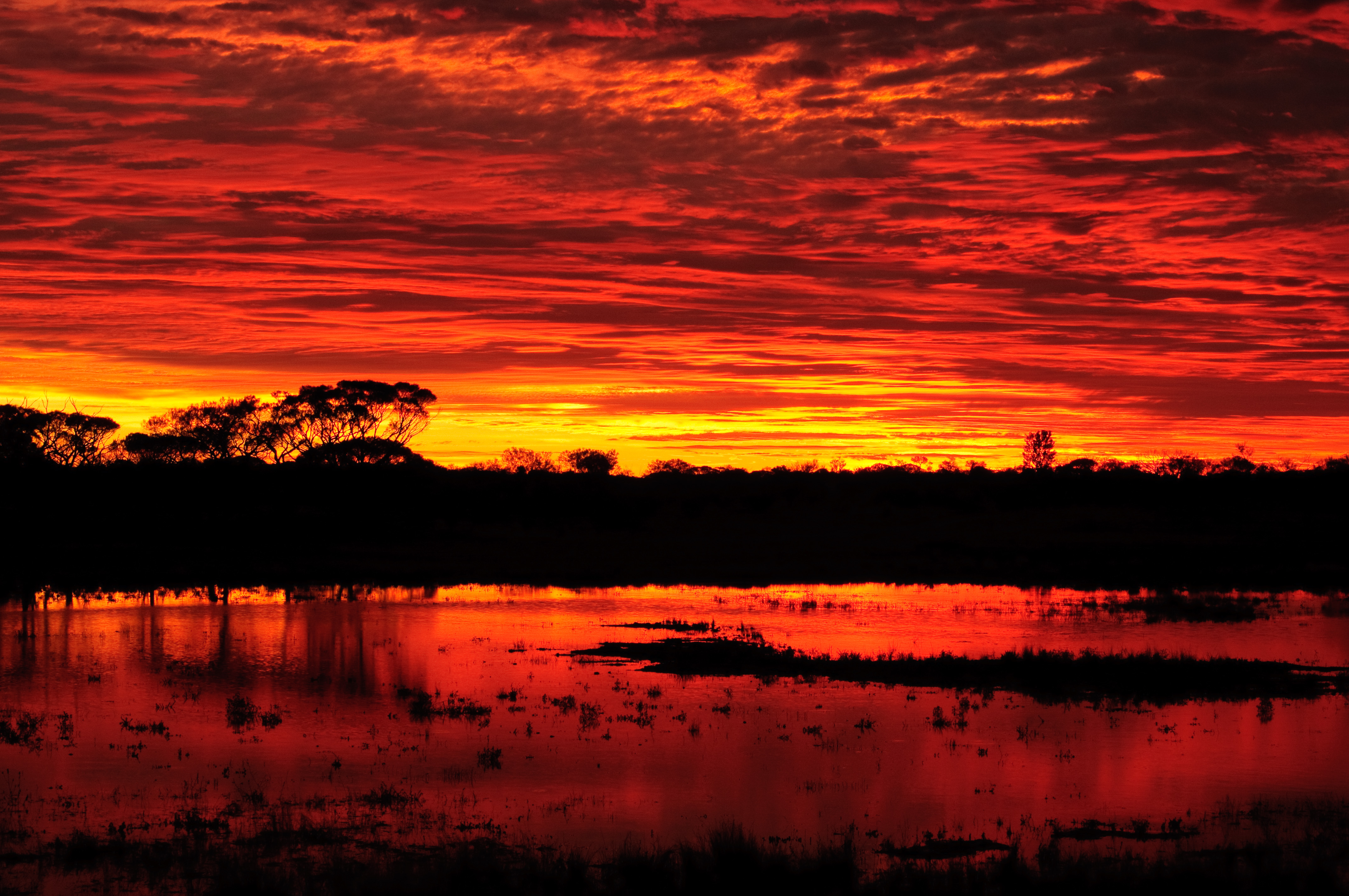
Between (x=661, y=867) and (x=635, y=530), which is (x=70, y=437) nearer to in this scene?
(x=635, y=530)

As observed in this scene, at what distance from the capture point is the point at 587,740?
65.2 feet

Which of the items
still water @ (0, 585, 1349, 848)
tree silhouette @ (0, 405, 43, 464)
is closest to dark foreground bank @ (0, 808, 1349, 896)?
still water @ (0, 585, 1349, 848)

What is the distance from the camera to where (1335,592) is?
48.0m

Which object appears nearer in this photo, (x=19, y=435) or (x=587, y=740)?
(x=587, y=740)

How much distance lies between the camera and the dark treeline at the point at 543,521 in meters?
55.8

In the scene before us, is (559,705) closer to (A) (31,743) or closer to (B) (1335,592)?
(A) (31,743)

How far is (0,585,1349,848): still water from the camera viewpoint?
15516 mm

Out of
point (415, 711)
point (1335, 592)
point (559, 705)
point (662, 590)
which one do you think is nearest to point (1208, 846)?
point (559, 705)

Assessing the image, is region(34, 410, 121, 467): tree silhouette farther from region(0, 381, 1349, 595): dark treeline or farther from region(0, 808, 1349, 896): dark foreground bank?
region(0, 808, 1349, 896): dark foreground bank

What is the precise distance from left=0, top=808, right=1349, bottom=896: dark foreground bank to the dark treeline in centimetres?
3652

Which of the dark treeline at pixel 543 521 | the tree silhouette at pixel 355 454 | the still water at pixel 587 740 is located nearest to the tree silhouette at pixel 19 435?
the dark treeline at pixel 543 521

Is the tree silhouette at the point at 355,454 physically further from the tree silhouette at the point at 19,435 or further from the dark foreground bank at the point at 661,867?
the dark foreground bank at the point at 661,867

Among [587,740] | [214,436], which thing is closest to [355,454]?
[214,436]

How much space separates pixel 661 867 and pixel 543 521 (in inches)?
2895
